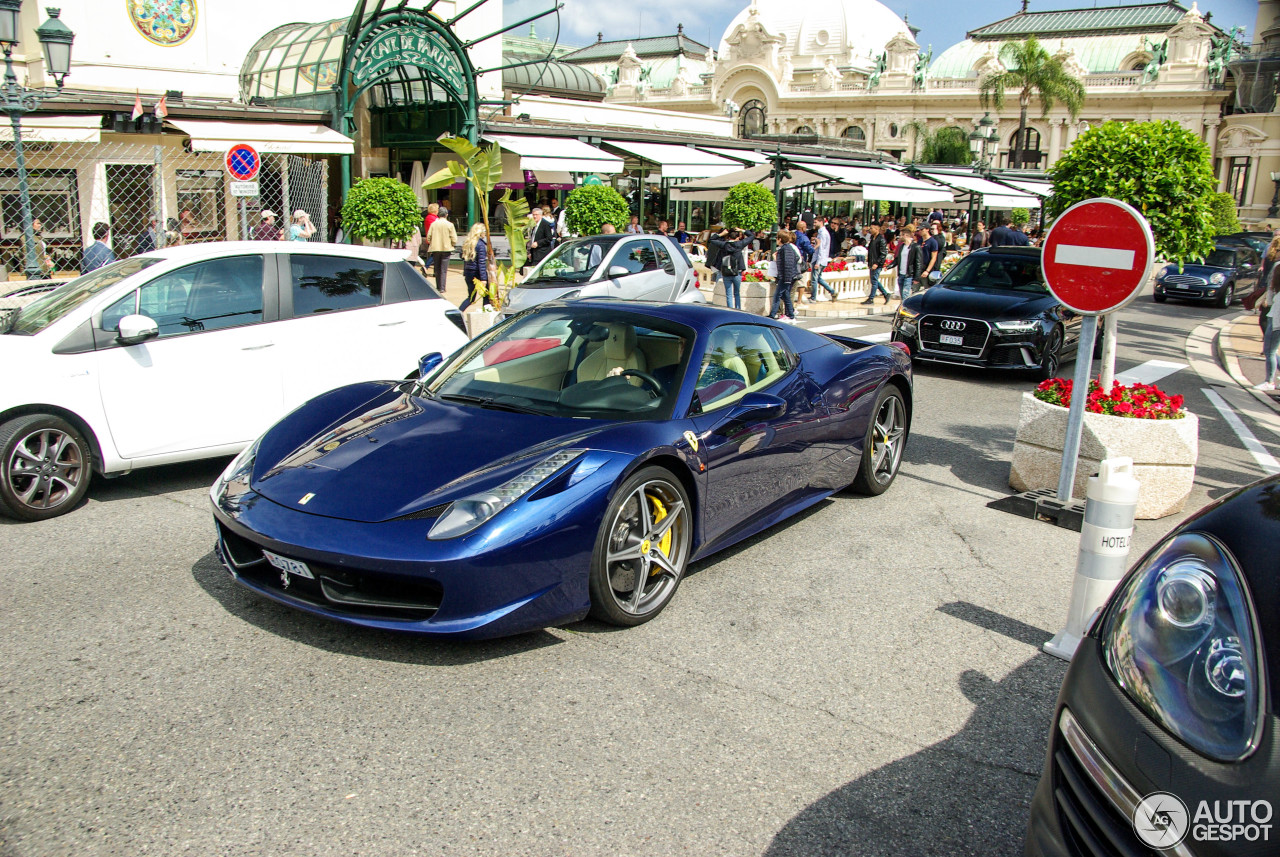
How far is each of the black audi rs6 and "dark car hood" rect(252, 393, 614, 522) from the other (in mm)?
8449

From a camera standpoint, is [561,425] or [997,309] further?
[997,309]

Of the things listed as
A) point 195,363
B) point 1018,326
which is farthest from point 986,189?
point 195,363

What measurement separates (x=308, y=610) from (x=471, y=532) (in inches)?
28.4

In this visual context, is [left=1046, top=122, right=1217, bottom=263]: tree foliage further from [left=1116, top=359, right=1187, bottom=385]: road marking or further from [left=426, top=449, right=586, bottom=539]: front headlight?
[left=426, top=449, right=586, bottom=539]: front headlight

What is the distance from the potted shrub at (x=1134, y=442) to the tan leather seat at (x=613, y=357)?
330cm

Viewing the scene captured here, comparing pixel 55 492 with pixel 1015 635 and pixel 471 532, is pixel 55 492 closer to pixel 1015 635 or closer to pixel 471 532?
pixel 471 532

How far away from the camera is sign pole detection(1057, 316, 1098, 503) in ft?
A: 19.8

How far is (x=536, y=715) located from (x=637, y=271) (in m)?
10.9

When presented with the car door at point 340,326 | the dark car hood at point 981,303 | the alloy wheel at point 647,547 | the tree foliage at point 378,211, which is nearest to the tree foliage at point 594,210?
the tree foliage at point 378,211

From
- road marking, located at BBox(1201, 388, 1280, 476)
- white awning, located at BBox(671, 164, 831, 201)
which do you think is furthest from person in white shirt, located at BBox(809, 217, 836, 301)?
road marking, located at BBox(1201, 388, 1280, 476)

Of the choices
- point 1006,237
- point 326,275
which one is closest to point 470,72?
point 1006,237

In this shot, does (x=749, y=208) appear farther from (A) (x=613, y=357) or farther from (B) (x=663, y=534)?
(B) (x=663, y=534)

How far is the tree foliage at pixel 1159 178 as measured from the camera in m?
7.67

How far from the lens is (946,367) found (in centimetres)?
1288
